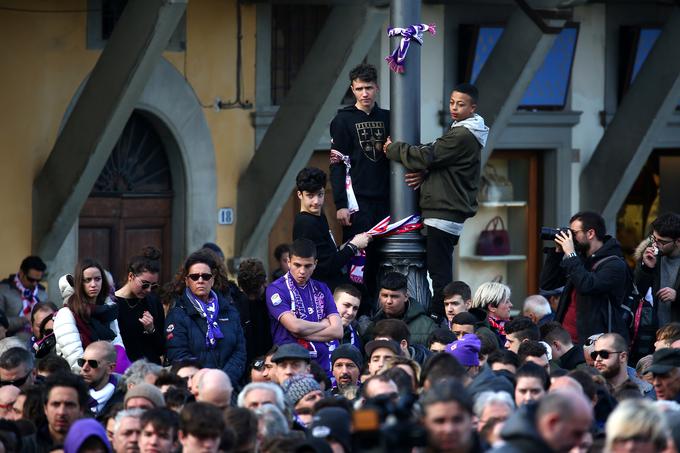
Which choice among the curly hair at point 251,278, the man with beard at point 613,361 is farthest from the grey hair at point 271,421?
the curly hair at point 251,278

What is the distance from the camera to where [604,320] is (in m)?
13.4

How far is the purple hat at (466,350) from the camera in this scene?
11688mm

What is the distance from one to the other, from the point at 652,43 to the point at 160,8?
7.57 m

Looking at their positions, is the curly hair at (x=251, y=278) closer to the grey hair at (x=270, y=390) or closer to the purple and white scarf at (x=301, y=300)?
the purple and white scarf at (x=301, y=300)

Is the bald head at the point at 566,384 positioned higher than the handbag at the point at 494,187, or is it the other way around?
the handbag at the point at 494,187

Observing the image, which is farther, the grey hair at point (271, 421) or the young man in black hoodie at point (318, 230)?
the young man in black hoodie at point (318, 230)

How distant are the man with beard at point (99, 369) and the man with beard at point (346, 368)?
1481 millimetres

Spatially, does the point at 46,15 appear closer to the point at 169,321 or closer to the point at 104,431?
the point at 169,321

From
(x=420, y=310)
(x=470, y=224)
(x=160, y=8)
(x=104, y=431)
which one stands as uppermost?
(x=160, y=8)

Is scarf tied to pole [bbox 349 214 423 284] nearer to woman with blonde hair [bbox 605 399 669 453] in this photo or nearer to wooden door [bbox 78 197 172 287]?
woman with blonde hair [bbox 605 399 669 453]

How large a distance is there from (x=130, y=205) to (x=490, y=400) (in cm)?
970

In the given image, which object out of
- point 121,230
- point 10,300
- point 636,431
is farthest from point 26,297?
point 636,431

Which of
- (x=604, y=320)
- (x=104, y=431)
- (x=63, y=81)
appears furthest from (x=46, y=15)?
(x=104, y=431)

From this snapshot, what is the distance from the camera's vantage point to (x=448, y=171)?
42.8 ft
